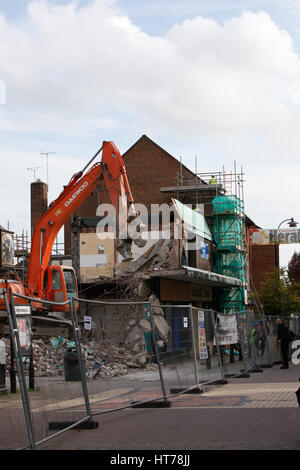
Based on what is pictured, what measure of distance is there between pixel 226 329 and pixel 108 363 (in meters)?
8.05

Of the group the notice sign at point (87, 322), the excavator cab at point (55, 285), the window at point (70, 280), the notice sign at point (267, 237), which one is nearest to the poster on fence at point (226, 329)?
the excavator cab at point (55, 285)

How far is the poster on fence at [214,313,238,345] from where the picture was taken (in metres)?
18.0

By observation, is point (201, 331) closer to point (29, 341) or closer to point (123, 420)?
point (123, 420)

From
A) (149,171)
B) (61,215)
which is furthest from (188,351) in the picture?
(149,171)

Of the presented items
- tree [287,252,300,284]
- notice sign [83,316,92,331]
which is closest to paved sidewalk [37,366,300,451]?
notice sign [83,316,92,331]

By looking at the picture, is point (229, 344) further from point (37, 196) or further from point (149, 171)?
point (37, 196)

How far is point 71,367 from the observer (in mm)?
9383

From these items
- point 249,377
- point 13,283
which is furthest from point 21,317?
point 13,283

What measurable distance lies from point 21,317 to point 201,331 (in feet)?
25.3

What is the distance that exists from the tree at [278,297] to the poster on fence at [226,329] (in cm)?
2176

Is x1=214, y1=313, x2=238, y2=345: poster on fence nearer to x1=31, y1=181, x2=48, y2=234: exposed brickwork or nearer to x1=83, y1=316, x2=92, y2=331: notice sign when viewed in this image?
x1=83, y1=316, x2=92, y2=331: notice sign

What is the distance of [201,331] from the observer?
1598 centimetres

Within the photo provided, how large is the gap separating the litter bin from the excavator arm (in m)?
14.2

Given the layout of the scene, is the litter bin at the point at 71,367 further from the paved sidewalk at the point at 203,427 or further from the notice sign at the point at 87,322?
the notice sign at the point at 87,322
